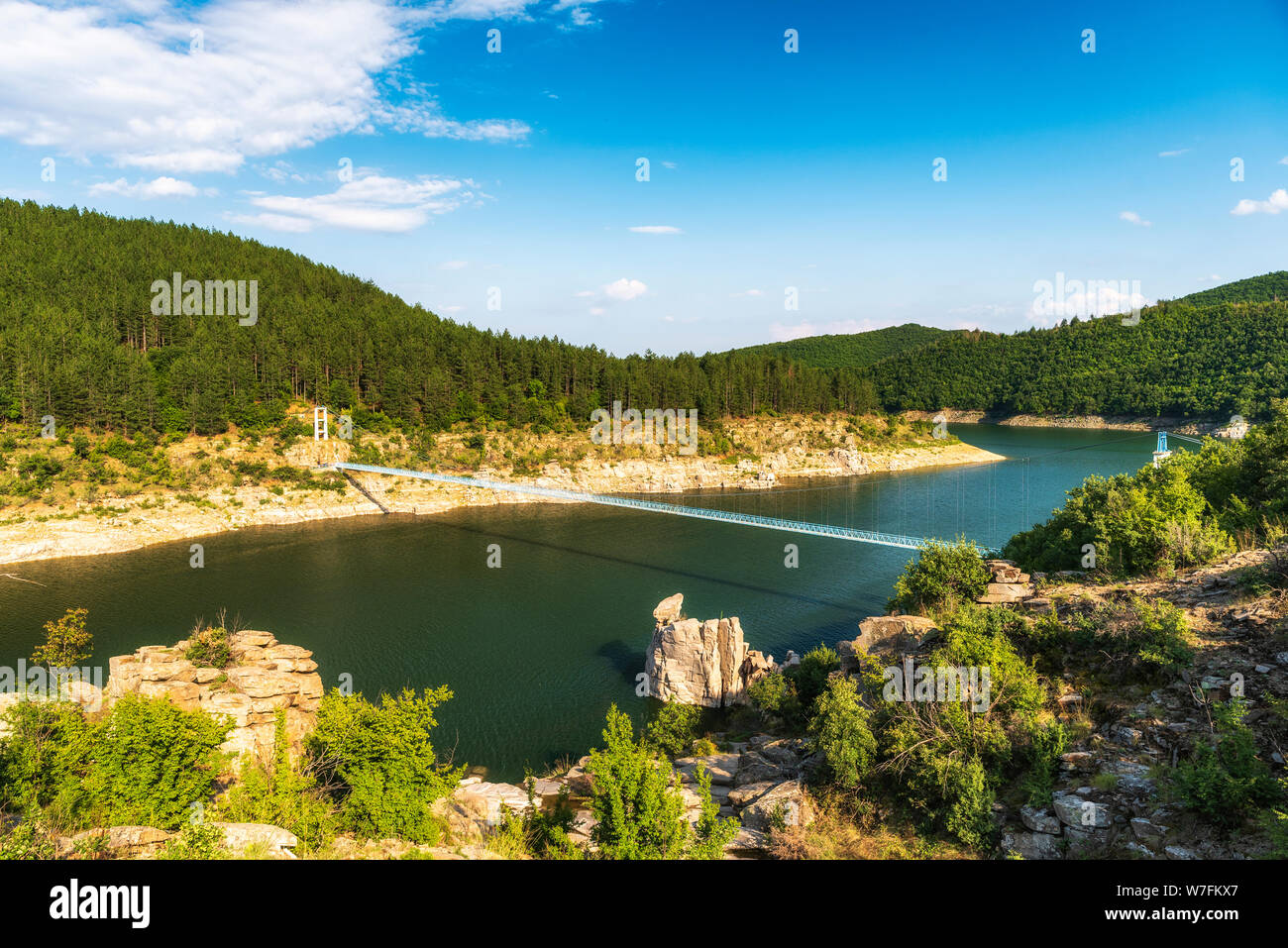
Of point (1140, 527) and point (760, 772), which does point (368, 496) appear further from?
point (1140, 527)

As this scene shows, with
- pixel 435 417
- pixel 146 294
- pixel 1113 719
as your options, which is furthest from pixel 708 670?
pixel 146 294

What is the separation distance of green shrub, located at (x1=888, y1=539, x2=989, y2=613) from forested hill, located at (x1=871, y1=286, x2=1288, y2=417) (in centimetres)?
8653

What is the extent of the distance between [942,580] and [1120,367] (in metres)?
114

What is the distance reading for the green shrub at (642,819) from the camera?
8133mm

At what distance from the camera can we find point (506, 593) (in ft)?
99.8

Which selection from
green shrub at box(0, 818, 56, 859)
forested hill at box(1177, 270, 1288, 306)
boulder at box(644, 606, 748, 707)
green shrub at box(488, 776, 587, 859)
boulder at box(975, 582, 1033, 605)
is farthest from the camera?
forested hill at box(1177, 270, 1288, 306)

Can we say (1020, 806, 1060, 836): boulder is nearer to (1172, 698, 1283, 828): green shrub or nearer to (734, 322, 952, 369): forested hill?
(1172, 698, 1283, 828): green shrub

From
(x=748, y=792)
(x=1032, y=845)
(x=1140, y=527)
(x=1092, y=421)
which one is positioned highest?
(x=1092, y=421)

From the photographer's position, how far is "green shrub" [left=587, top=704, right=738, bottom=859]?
813 cm

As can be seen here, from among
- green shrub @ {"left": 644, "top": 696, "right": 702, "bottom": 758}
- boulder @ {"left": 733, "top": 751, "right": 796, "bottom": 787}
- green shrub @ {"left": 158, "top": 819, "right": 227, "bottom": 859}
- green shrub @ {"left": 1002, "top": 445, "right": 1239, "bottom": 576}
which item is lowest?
green shrub @ {"left": 644, "top": 696, "right": 702, "bottom": 758}

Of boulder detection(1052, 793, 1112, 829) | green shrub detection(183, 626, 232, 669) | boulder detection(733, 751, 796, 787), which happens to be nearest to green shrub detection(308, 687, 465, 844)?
boulder detection(733, 751, 796, 787)

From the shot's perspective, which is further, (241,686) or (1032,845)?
(241,686)

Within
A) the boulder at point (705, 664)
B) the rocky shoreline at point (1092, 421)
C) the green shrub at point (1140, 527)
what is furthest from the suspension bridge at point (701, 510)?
the rocky shoreline at point (1092, 421)

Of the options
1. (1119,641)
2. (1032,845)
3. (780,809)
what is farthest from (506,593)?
(1032,845)
